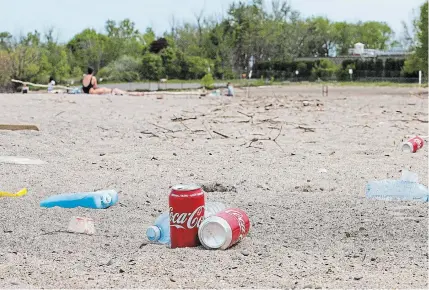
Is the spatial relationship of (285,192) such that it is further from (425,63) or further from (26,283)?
(425,63)

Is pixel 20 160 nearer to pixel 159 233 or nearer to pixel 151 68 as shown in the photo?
pixel 159 233

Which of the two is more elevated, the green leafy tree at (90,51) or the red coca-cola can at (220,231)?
the green leafy tree at (90,51)

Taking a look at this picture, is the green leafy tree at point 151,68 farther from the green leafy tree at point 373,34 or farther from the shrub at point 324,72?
the green leafy tree at point 373,34

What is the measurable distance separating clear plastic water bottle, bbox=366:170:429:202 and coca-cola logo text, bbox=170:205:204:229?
6.86 feet

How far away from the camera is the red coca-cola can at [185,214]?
12.4ft

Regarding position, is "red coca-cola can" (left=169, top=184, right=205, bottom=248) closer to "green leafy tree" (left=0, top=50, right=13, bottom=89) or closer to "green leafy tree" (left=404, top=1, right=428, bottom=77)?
"green leafy tree" (left=0, top=50, right=13, bottom=89)

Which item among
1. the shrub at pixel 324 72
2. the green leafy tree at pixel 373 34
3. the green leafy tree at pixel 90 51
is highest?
the green leafy tree at pixel 373 34

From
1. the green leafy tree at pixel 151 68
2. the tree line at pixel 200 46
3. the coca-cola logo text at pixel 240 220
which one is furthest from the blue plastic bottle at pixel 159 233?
the green leafy tree at pixel 151 68

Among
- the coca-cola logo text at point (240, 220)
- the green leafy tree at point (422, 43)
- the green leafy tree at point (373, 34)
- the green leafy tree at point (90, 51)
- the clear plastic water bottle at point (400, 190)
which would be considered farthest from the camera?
the green leafy tree at point (373, 34)

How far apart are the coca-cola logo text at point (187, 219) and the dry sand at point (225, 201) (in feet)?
0.49

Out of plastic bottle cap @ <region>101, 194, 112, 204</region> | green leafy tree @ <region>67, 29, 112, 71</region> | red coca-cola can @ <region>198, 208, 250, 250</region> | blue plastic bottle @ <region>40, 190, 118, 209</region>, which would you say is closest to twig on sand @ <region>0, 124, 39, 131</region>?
blue plastic bottle @ <region>40, 190, 118, 209</region>

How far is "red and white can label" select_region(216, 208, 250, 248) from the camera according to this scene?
3840mm

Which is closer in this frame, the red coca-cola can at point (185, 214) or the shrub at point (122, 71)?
the red coca-cola can at point (185, 214)

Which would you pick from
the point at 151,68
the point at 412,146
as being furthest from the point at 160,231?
the point at 151,68
